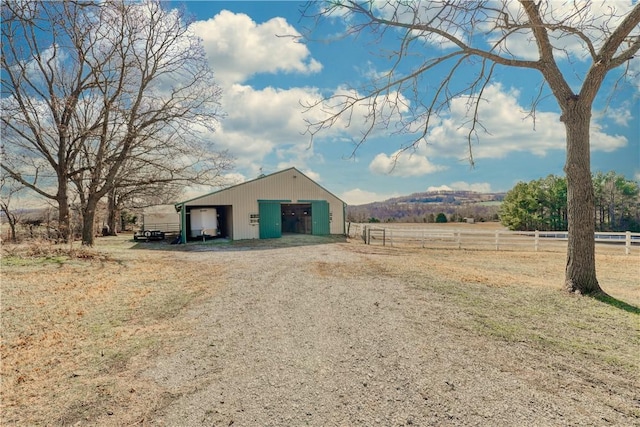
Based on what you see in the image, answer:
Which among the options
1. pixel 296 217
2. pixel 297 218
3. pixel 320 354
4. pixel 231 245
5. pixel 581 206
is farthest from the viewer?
pixel 296 217

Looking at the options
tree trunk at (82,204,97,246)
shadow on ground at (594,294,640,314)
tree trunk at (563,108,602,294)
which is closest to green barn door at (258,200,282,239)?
tree trunk at (82,204,97,246)

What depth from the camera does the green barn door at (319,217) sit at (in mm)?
22922

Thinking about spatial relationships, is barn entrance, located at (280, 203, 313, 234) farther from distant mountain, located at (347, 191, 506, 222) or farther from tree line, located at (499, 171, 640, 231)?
tree line, located at (499, 171, 640, 231)

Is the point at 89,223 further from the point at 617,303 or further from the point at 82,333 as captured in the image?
the point at 617,303

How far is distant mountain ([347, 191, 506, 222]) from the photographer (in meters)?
45.5

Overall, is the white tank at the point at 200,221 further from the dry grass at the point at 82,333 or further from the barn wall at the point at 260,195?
the dry grass at the point at 82,333

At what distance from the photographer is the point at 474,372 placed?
319 centimetres

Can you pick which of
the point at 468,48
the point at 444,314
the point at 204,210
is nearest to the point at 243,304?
the point at 444,314

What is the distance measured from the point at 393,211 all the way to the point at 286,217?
27.6 m

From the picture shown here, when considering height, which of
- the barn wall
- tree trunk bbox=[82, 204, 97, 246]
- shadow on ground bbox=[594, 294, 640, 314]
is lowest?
shadow on ground bbox=[594, 294, 640, 314]

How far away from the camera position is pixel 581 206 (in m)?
6.22

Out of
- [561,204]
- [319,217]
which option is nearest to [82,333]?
[319,217]

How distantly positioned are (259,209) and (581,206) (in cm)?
1721

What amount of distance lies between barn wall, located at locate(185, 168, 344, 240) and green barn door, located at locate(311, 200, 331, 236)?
43 centimetres
